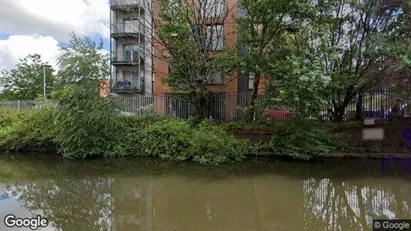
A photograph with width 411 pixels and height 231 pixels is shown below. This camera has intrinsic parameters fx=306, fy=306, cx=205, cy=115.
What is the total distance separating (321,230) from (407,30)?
829cm

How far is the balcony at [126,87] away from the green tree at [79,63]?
9141mm

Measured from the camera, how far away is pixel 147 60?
2209 cm

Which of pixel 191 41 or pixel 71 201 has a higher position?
pixel 191 41

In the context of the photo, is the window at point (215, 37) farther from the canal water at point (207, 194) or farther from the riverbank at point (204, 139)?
the canal water at point (207, 194)

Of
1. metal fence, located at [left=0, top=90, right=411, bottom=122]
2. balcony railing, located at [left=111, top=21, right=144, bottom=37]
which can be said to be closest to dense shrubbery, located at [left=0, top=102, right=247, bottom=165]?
metal fence, located at [left=0, top=90, right=411, bottom=122]

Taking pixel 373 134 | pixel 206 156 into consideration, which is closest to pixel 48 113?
pixel 206 156

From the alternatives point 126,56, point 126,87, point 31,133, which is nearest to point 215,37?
point 31,133

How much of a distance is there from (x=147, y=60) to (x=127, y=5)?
19.7 feet

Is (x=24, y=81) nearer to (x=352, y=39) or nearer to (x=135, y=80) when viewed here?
(x=135, y=80)

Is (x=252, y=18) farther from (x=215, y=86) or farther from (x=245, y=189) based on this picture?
(x=245, y=189)

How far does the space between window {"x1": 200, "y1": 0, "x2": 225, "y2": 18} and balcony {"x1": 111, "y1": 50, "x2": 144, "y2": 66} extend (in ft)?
33.9

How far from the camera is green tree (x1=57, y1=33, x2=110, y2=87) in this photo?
12.6m

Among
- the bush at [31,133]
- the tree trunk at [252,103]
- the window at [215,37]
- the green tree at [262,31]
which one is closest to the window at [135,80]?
the bush at [31,133]

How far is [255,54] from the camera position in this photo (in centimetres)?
1188
